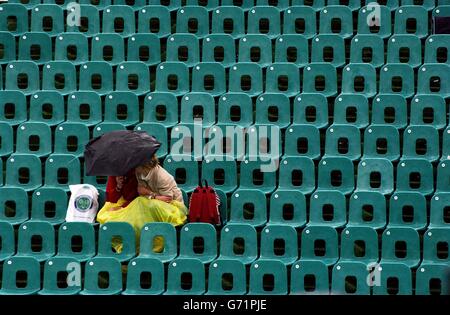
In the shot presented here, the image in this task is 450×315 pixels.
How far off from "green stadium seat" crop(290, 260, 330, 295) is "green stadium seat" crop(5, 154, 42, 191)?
7.48ft

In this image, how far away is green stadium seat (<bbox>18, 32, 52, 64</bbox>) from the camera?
10445mm

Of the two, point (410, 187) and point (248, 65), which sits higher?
point (248, 65)

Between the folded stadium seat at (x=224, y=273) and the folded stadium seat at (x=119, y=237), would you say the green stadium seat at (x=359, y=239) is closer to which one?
the folded stadium seat at (x=224, y=273)

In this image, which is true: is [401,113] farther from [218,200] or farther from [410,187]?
[218,200]

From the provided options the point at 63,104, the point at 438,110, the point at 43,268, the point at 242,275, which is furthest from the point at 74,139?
the point at 438,110

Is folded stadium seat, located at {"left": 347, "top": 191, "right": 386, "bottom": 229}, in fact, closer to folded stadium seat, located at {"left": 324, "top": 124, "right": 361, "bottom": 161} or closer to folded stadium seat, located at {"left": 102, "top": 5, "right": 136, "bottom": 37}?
folded stadium seat, located at {"left": 324, "top": 124, "right": 361, "bottom": 161}

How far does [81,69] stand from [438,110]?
2.98 metres

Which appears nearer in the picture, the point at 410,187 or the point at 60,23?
the point at 410,187

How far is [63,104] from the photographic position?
9.76 metres

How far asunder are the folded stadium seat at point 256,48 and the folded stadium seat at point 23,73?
1.74m

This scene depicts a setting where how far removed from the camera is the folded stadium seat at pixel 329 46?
33.5 feet

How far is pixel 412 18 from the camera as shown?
10.6 m

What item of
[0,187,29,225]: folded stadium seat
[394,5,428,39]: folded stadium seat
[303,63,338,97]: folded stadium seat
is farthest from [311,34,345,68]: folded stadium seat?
[0,187,29,225]: folded stadium seat

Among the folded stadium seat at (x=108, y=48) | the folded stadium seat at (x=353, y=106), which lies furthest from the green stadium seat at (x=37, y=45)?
the folded stadium seat at (x=353, y=106)
